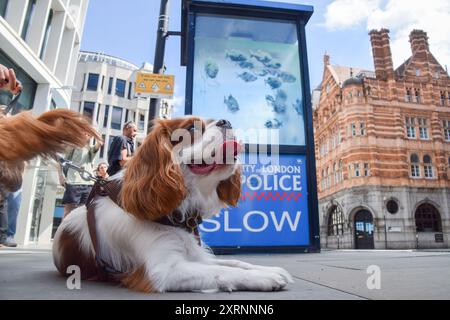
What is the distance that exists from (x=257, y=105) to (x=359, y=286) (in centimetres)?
577

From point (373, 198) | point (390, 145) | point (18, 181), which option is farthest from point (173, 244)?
point (390, 145)

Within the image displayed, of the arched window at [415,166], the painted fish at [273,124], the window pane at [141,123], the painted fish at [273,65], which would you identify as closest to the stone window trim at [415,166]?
the arched window at [415,166]

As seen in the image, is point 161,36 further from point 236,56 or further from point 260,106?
point 260,106

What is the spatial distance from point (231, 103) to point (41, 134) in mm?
5971

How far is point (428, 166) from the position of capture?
1348 inches

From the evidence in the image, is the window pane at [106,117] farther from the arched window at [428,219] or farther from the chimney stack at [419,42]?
the chimney stack at [419,42]

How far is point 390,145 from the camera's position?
3384 centimetres

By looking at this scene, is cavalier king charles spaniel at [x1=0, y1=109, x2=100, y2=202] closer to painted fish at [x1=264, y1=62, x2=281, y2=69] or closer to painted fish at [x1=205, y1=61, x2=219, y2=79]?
painted fish at [x1=205, y1=61, x2=219, y2=79]

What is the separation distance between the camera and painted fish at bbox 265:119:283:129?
24.1 ft

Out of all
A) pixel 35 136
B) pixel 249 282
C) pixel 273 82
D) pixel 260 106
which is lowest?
pixel 249 282

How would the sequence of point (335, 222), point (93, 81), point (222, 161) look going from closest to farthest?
point (222, 161) → point (93, 81) → point (335, 222)

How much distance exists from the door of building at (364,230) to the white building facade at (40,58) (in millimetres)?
26558

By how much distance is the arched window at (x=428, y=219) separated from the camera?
104ft

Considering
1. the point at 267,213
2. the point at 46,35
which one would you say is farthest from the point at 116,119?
the point at 267,213
